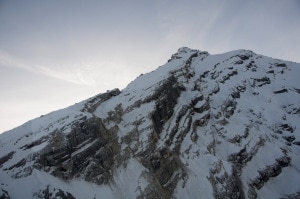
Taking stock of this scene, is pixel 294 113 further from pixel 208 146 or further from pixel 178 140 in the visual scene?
pixel 178 140

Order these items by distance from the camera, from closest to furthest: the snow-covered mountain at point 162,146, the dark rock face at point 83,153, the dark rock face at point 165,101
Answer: the snow-covered mountain at point 162,146 → the dark rock face at point 83,153 → the dark rock face at point 165,101

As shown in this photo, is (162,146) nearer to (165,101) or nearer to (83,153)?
(165,101)

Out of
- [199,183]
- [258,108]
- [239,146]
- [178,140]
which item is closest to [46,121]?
[178,140]

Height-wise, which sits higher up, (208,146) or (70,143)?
(70,143)

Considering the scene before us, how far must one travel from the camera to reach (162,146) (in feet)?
191

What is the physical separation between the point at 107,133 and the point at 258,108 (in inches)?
1794

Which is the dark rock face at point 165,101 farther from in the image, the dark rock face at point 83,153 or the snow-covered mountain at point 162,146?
the dark rock face at point 83,153

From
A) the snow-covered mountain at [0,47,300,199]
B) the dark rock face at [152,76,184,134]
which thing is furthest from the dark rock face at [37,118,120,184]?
the dark rock face at [152,76,184,134]

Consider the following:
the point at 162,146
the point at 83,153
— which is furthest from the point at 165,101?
the point at 83,153

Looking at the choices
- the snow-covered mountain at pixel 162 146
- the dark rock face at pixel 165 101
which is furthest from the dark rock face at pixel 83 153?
the dark rock face at pixel 165 101

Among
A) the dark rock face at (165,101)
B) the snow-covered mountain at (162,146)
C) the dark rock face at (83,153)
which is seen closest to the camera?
the snow-covered mountain at (162,146)

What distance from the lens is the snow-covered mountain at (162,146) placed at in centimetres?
4997

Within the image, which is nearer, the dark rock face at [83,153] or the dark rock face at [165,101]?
the dark rock face at [83,153]

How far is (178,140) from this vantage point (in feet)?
205
